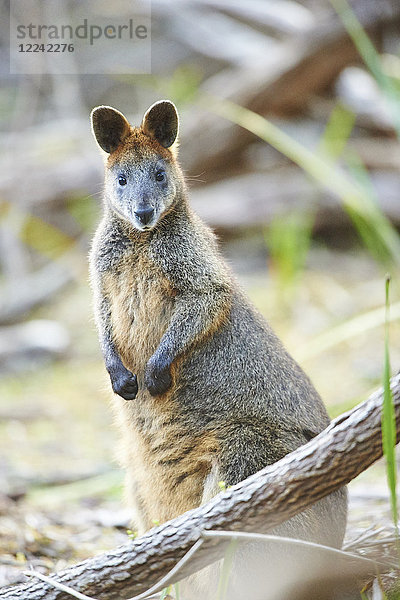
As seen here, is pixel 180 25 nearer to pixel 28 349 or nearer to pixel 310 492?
pixel 28 349

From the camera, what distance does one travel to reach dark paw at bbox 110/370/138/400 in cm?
347

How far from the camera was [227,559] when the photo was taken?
245cm

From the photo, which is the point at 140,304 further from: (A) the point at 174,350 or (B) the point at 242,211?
(B) the point at 242,211

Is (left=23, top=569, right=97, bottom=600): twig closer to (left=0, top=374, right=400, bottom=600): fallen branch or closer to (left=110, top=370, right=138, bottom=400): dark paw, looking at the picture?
(left=0, top=374, right=400, bottom=600): fallen branch

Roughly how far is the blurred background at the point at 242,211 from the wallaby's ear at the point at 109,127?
1805mm

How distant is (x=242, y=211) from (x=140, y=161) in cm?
551

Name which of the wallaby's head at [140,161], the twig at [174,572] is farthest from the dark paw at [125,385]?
the twig at [174,572]

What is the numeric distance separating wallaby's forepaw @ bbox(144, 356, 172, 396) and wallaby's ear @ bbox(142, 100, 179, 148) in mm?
1053

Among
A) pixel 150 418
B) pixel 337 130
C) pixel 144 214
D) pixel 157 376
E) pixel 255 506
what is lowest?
pixel 255 506

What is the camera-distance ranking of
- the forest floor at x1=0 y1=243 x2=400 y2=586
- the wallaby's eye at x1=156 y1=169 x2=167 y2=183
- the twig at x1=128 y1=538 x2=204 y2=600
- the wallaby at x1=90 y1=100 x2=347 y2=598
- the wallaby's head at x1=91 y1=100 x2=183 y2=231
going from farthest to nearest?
the forest floor at x1=0 y1=243 x2=400 y2=586, the wallaby's eye at x1=156 y1=169 x2=167 y2=183, the wallaby's head at x1=91 y1=100 x2=183 y2=231, the wallaby at x1=90 y1=100 x2=347 y2=598, the twig at x1=128 y1=538 x2=204 y2=600

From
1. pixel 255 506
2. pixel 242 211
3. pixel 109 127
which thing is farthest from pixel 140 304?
pixel 242 211

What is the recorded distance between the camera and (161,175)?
3.60m

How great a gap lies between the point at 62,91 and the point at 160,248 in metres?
7.82

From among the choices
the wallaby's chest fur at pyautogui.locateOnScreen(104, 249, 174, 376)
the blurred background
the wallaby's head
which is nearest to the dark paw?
the wallaby's chest fur at pyautogui.locateOnScreen(104, 249, 174, 376)
